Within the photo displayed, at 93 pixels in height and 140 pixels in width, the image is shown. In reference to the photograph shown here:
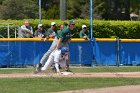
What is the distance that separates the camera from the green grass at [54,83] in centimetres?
1298

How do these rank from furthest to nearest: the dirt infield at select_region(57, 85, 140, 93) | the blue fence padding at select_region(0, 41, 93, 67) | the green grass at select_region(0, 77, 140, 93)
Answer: the blue fence padding at select_region(0, 41, 93, 67)
the green grass at select_region(0, 77, 140, 93)
the dirt infield at select_region(57, 85, 140, 93)

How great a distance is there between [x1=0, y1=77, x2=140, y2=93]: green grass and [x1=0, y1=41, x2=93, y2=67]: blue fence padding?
17.9ft

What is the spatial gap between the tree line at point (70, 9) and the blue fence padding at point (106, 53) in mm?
24447

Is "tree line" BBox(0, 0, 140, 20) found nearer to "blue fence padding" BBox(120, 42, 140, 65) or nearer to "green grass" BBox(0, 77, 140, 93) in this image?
"blue fence padding" BBox(120, 42, 140, 65)

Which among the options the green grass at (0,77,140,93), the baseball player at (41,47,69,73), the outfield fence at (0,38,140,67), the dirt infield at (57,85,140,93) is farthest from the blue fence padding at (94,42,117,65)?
the dirt infield at (57,85,140,93)

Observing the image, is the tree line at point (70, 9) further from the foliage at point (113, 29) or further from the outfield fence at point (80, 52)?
the outfield fence at point (80, 52)

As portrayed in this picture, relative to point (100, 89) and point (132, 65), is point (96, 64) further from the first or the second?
point (100, 89)

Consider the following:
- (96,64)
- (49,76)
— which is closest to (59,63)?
(49,76)

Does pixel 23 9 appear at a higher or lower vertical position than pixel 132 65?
higher

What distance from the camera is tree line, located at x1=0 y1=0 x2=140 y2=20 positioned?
45.9 m

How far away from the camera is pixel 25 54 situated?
20984 mm

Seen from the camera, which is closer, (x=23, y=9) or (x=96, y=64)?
(x=96, y=64)

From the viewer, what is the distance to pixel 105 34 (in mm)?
29500

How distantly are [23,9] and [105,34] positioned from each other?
18.2 meters
